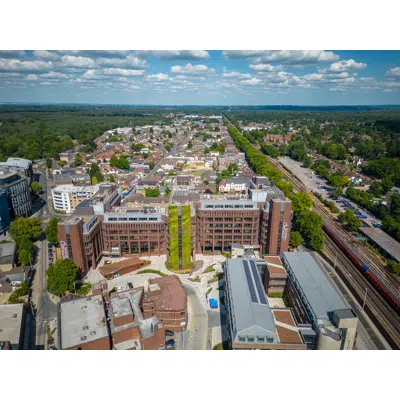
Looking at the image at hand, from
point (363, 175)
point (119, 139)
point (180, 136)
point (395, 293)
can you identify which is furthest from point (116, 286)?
point (180, 136)

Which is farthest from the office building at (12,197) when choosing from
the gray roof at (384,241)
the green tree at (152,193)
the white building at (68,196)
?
the gray roof at (384,241)

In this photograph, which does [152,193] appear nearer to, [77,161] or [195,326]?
[195,326]

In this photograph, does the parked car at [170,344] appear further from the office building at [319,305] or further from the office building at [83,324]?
the office building at [319,305]

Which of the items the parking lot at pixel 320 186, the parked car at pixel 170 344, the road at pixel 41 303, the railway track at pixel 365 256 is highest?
the parking lot at pixel 320 186

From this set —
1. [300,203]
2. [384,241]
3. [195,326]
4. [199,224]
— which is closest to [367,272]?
[384,241]

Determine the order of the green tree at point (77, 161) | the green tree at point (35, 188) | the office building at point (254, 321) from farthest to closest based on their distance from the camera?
the green tree at point (77, 161) < the green tree at point (35, 188) < the office building at point (254, 321)

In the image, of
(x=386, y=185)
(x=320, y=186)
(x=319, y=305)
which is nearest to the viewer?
(x=319, y=305)

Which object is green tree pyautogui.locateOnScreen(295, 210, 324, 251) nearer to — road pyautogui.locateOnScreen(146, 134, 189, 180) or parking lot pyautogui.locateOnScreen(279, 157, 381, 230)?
parking lot pyautogui.locateOnScreen(279, 157, 381, 230)

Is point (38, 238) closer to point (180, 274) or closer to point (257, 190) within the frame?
point (180, 274)
